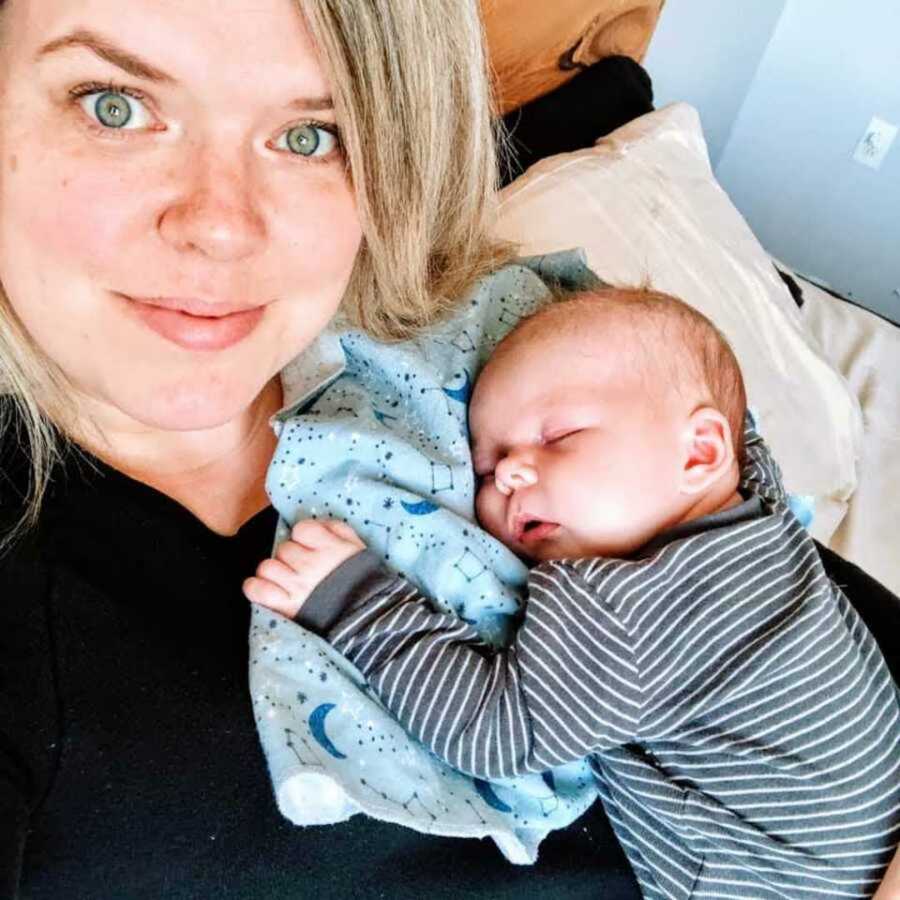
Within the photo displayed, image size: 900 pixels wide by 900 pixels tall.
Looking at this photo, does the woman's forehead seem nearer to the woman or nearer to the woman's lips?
the woman

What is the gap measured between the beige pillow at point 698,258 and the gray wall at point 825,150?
3.87ft

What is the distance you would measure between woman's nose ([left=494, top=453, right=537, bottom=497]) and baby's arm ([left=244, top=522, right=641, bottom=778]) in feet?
0.46

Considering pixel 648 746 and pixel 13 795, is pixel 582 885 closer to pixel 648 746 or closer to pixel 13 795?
pixel 648 746

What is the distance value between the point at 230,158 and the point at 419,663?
1.50ft

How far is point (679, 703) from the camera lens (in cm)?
92

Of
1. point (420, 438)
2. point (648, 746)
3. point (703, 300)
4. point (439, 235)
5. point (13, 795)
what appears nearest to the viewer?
point (13, 795)

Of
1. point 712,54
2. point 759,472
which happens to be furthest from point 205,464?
point 712,54

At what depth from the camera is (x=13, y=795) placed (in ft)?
2.36

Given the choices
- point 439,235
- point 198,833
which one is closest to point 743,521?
point 439,235

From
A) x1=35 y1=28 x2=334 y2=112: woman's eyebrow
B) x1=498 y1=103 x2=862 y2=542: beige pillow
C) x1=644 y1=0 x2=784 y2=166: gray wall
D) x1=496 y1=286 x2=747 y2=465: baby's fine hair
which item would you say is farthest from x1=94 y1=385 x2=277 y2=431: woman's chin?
x1=644 y1=0 x2=784 y2=166: gray wall

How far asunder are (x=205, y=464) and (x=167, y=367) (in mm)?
249

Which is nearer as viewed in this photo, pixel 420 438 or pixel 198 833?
pixel 198 833

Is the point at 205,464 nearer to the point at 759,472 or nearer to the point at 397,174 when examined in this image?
the point at 397,174

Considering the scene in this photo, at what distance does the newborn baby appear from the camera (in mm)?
890
